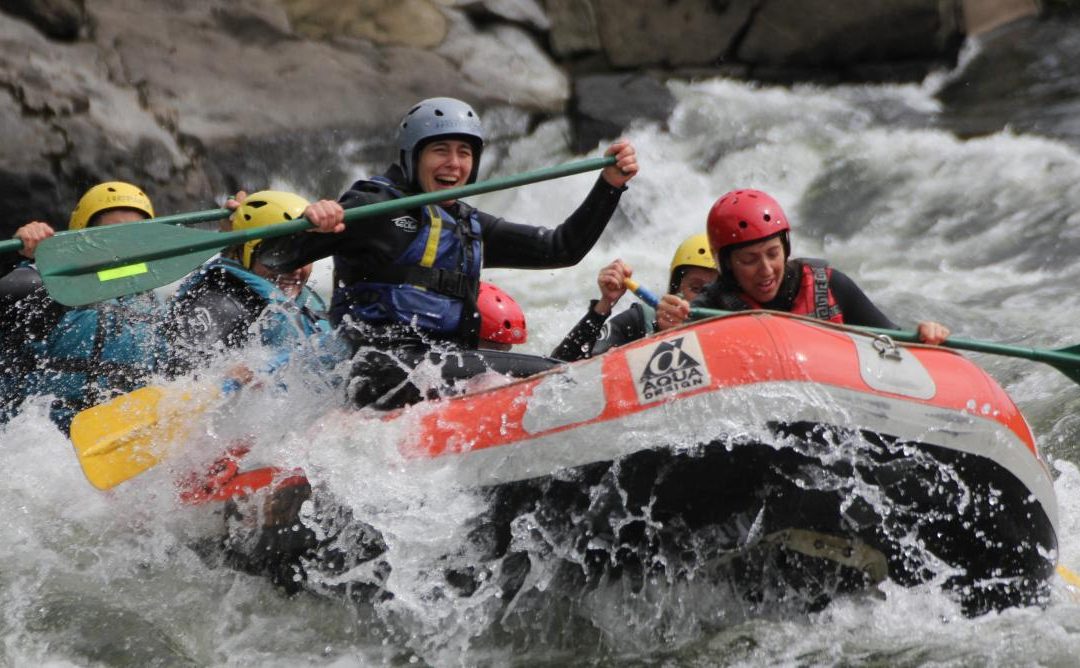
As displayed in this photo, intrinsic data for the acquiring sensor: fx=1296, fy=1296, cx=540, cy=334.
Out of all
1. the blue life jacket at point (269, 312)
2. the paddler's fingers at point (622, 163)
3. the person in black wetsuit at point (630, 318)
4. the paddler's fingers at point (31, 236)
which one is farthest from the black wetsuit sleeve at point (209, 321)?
the paddler's fingers at point (622, 163)

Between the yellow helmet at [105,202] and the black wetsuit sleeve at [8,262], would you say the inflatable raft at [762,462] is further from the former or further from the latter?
the black wetsuit sleeve at [8,262]

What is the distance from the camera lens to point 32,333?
520 cm

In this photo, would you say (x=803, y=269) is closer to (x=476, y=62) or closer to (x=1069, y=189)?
(x=1069, y=189)

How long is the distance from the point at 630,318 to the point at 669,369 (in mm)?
1682

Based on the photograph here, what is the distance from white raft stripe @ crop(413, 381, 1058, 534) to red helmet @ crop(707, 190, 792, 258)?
0.83 m

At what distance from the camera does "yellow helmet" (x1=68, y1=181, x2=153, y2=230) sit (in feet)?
18.2

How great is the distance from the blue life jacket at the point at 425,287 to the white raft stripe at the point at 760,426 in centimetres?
76

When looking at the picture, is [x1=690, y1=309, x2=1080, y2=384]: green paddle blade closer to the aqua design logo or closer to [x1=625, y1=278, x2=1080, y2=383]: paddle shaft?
[x1=625, y1=278, x2=1080, y2=383]: paddle shaft

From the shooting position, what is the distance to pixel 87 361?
5227 mm

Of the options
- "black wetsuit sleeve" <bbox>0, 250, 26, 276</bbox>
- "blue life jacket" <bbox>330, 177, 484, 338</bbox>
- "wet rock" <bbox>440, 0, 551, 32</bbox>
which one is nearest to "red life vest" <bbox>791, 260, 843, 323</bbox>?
"blue life jacket" <bbox>330, 177, 484, 338</bbox>

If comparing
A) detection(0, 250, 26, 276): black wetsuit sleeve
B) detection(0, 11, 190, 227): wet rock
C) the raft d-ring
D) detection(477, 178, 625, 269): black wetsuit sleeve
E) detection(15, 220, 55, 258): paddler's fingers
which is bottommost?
the raft d-ring

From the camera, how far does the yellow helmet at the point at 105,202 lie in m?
5.56

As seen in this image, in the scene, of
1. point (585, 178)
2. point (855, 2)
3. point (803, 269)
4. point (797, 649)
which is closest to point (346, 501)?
point (797, 649)

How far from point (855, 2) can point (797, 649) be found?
9494 mm
